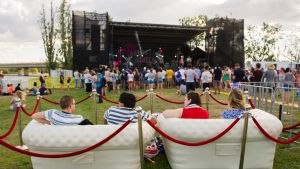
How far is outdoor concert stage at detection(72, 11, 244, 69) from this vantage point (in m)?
21.1

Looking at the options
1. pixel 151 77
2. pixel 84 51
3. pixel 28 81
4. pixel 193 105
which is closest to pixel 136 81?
pixel 151 77

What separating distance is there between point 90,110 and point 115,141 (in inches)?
262

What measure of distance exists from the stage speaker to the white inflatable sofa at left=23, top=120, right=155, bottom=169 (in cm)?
1746

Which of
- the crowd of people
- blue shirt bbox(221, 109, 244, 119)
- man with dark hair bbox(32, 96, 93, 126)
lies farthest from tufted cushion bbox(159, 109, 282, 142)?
the crowd of people

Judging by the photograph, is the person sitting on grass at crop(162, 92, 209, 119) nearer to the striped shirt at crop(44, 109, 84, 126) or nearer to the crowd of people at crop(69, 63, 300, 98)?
the striped shirt at crop(44, 109, 84, 126)

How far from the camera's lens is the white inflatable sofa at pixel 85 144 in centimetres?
383

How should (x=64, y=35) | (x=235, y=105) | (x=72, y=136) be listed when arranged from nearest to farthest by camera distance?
1. (x=72, y=136)
2. (x=235, y=105)
3. (x=64, y=35)

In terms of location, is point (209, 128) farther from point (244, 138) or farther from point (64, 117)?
point (64, 117)

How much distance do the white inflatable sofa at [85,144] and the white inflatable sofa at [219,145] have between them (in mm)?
482

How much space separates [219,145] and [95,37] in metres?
18.0

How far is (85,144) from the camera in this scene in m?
3.84

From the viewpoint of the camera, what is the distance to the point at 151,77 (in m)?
17.1

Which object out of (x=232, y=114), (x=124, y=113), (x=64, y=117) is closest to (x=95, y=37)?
(x=124, y=113)

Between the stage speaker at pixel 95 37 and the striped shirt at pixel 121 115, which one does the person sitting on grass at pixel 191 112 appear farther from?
the stage speaker at pixel 95 37
